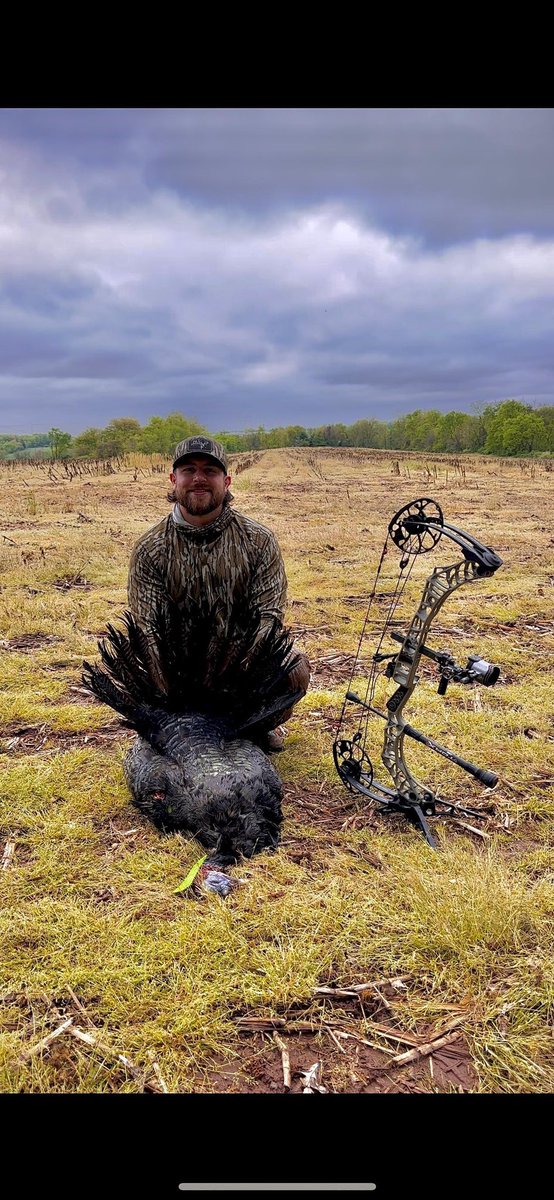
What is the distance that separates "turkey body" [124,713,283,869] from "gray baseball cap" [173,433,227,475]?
151 centimetres

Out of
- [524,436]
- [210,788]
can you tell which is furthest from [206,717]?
[524,436]

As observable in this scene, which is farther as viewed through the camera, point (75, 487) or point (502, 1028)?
point (75, 487)

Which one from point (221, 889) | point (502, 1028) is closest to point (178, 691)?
point (221, 889)

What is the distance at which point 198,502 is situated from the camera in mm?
4238

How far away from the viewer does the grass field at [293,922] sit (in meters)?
2.49

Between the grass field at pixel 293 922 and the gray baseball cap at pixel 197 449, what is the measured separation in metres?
2.11

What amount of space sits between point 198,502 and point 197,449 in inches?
12.4

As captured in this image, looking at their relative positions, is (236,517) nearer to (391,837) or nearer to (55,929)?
(391,837)

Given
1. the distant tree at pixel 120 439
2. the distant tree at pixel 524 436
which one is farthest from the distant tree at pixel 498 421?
the distant tree at pixel 120 439

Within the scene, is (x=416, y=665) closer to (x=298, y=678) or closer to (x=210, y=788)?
(x=298, y=678)

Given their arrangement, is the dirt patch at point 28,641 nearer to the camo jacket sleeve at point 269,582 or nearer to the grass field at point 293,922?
the grass field at point 293,922

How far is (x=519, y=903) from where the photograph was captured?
3.15 meters

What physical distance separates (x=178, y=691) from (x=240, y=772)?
0.64 meters

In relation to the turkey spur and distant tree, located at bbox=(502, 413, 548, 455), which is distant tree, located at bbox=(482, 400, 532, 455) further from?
the turkey spur
